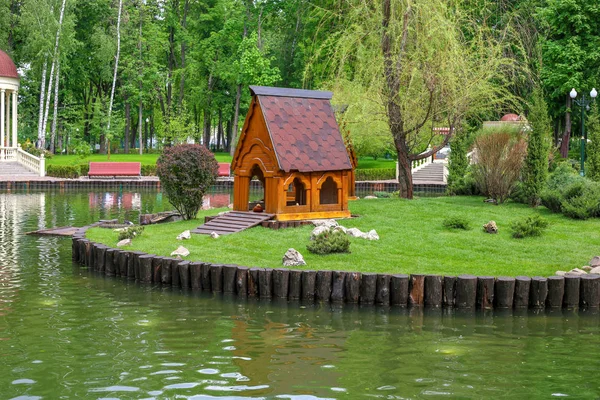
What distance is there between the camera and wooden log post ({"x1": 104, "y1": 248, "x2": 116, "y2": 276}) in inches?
794

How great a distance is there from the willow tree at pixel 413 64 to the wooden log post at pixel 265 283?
1273cm

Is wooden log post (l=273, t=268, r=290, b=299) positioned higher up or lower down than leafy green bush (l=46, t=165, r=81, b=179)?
lower down

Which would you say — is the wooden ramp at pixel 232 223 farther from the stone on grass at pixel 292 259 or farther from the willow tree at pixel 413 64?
the willow tree at pixel 413 64

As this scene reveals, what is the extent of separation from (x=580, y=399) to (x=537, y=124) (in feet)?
61.7

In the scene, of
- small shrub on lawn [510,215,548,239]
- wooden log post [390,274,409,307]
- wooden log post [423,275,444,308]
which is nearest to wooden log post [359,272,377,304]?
wooden log post [390,274,409,307]

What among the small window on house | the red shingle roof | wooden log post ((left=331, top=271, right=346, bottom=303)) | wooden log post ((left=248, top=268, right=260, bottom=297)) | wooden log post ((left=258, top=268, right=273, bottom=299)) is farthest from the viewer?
the red shingle roof

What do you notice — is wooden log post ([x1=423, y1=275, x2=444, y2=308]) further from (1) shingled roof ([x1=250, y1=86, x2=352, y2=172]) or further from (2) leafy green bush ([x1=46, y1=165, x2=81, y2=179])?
(2) leafy green bush ([x1=46, y1=165, x2=81, y2=179])

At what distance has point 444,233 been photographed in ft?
72.9

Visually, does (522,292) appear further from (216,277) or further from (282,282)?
(216,277)

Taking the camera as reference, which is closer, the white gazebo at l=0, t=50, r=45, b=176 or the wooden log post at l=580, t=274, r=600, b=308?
the wooden log post at l=580, t=274, r=600, b=308

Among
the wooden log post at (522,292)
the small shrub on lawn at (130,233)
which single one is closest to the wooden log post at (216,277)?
the small shrub on lawn at (130,233)

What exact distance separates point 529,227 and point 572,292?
203 inches

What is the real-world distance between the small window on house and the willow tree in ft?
15.4

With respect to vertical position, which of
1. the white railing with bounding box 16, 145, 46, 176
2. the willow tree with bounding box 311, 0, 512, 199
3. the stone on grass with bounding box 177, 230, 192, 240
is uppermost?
the willow tree with bounding box 311, 0, 512, 199
